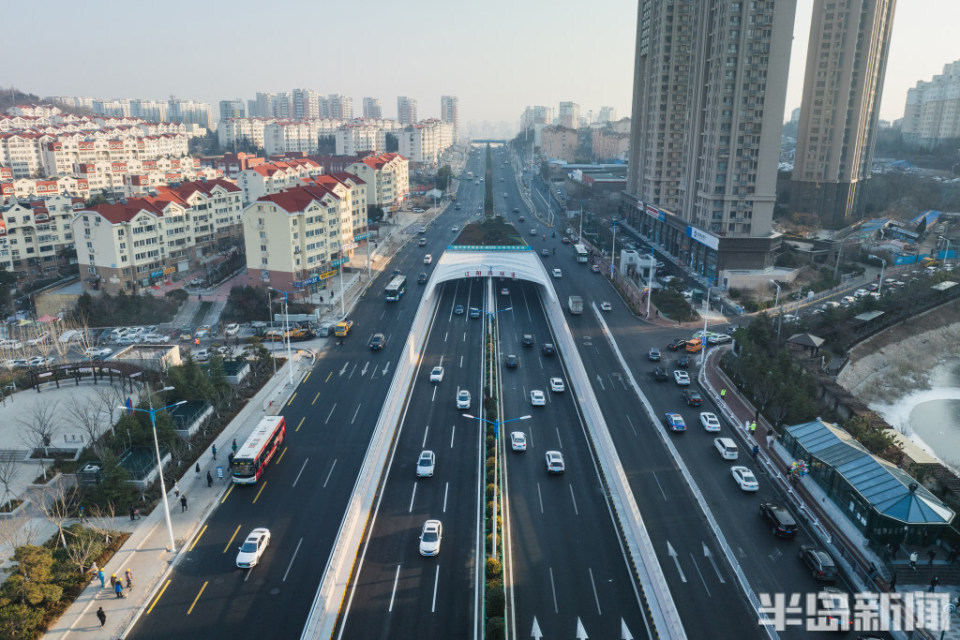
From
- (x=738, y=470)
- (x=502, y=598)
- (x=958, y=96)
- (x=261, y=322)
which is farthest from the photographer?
(x=958, y=96)

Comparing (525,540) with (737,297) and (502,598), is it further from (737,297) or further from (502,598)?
(737,297)

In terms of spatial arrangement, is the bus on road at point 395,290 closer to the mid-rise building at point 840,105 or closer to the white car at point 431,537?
the white car at point 431,537

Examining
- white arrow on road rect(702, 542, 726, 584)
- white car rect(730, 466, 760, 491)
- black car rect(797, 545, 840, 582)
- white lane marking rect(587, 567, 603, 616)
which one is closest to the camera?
white lane marking rect(587, 567, 603, 616)

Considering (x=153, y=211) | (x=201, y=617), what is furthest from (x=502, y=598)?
(x=153, y=211)

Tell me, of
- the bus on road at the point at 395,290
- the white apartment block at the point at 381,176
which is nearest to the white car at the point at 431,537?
the bus on road at the point at 395,290

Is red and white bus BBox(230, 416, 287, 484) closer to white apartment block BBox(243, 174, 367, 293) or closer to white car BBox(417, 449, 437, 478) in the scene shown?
white car BBox(417, 449, 437, 478)

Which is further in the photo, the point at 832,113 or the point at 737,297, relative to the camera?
the point at 832,113

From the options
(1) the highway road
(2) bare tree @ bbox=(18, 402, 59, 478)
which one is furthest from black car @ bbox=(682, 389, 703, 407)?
(2) bare tree @ bbox=(18, 402, 59, 478)
